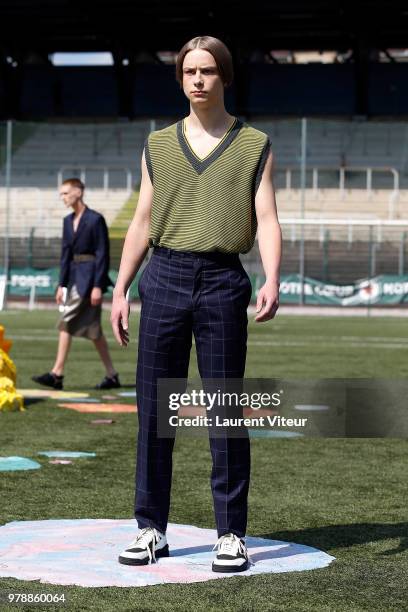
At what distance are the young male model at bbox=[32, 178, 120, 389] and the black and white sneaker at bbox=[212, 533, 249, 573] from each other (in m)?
7.11

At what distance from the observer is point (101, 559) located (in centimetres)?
480

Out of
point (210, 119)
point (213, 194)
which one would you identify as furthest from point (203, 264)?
point (210, 119)

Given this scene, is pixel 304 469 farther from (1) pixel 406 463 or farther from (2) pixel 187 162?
(2) pixel 187 162

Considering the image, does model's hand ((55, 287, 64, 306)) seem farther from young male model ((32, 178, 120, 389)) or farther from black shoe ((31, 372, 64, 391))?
black shoe ((31, 372, 64, 391))

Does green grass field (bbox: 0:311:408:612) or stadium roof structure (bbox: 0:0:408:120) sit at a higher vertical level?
stadium roof structure (bbox: 0:0:408:120)

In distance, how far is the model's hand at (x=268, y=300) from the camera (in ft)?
15.4

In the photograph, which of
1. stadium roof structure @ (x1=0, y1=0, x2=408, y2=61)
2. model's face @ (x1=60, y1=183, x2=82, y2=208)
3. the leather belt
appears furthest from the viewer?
stadium roof structure @ (x1=0, y1=0, x2=408, y2=61)

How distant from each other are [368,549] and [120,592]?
131cm

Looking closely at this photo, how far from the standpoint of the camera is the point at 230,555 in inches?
185

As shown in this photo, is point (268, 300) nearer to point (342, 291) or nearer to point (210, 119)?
point (210, 119)

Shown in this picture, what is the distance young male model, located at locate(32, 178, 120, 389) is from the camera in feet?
38.5

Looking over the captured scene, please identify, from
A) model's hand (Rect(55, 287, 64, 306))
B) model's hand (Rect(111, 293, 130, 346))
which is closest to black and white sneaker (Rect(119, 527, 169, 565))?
model's hand (Rect(111, 293, 130, 346))

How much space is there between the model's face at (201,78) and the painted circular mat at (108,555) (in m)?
1.70

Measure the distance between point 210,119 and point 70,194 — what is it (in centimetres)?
679
